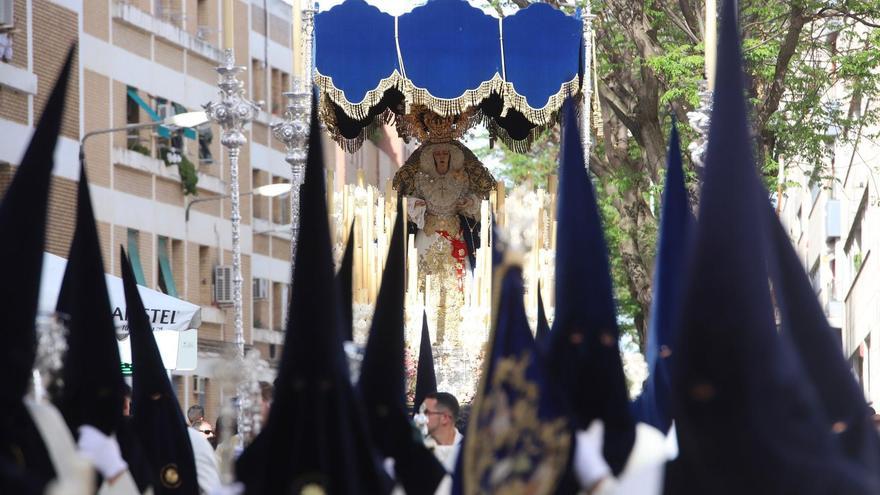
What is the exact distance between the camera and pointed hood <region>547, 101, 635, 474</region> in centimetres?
834

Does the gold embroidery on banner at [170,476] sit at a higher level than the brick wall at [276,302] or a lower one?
lower

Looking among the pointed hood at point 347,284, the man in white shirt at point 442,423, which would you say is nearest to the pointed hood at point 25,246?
the pointed hood at point 347,284

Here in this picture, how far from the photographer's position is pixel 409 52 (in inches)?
640

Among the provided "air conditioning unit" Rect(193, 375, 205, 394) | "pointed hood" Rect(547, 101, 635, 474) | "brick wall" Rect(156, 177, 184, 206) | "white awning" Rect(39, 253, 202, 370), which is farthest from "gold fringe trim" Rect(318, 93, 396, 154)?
"air conditioning unit" Rect(193, 375, 205, 394)

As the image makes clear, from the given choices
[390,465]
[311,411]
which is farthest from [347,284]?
[311,411]

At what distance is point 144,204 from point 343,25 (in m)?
20.1

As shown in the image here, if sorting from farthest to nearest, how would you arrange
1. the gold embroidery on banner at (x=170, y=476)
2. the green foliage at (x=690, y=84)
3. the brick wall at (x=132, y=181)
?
1. the brick wall at (x=132, y=181)
2. the green foliage at (x=690, y=84)
3. the gold embroidery on banner at (x=170, y=476)

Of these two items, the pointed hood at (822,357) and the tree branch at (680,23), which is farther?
the tree branch at (680,23)

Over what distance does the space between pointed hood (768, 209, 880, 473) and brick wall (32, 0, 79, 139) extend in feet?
77.5

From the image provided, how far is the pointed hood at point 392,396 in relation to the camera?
31.1 ft

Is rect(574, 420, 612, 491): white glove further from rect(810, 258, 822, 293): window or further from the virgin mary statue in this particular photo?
rect(810, 258, 822, 293): window

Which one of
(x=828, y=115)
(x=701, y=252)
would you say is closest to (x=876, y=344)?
(x=828, y=115)

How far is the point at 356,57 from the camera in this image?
1625 cm

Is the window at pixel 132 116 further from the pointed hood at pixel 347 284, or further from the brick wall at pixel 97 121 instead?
the pointed hood at pixel 347 284
